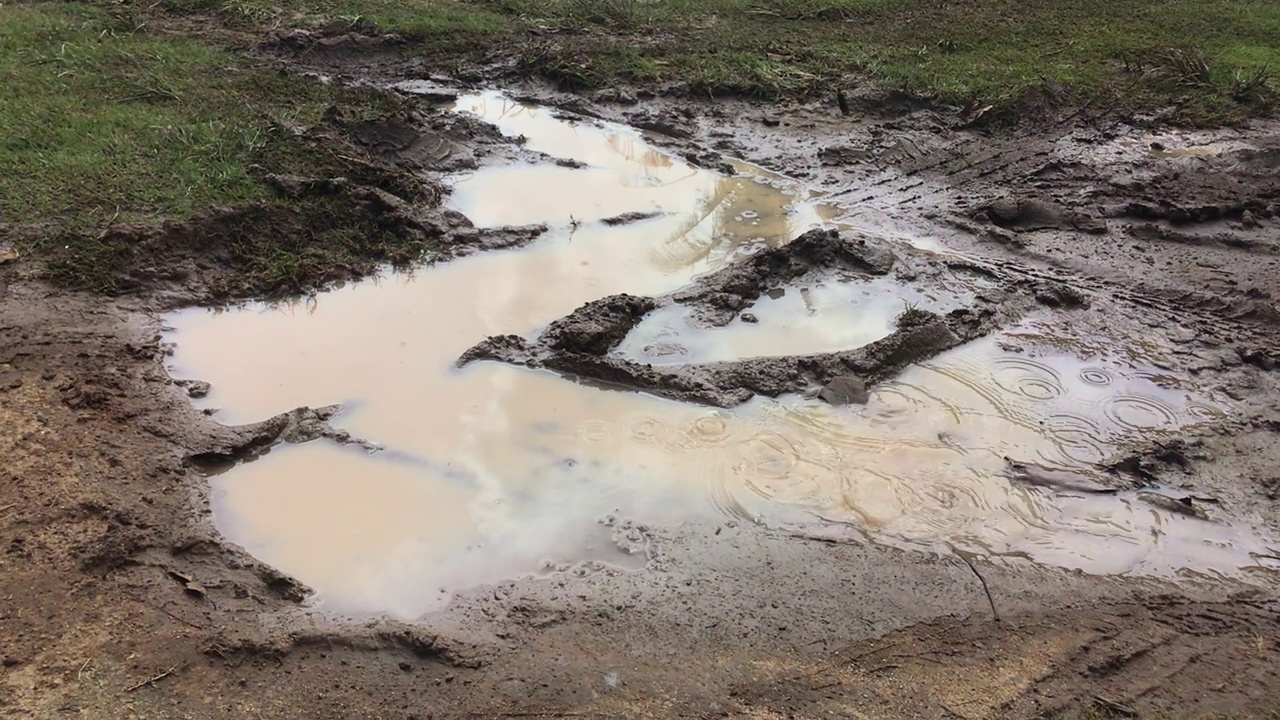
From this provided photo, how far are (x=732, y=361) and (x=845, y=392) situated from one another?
2.28 ft

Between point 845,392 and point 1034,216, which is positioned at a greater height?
point 1034,216

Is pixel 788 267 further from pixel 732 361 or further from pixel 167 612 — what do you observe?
pixel 167 612

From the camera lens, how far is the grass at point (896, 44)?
909 cm

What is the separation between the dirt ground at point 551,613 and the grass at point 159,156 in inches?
20.4

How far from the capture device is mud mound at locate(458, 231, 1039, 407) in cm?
478

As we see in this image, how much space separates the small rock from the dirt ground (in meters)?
1.11

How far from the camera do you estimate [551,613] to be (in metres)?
3.39

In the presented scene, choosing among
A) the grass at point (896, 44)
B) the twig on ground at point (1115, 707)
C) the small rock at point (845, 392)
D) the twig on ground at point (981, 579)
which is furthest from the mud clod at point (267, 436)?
the grass at point (896, 44)

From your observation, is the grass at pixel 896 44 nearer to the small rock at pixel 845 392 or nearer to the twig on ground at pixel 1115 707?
→ the small rock at pixel 845 392

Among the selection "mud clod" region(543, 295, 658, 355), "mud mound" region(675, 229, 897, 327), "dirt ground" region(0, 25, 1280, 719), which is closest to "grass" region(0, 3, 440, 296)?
"dirt ground" region(0, 25, 1280, 719)

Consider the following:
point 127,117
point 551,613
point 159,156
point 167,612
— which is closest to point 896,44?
point 159,156

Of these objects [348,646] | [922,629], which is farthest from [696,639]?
[348,646]

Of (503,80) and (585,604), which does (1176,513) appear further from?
(503,80)

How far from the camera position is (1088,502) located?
161 inches
